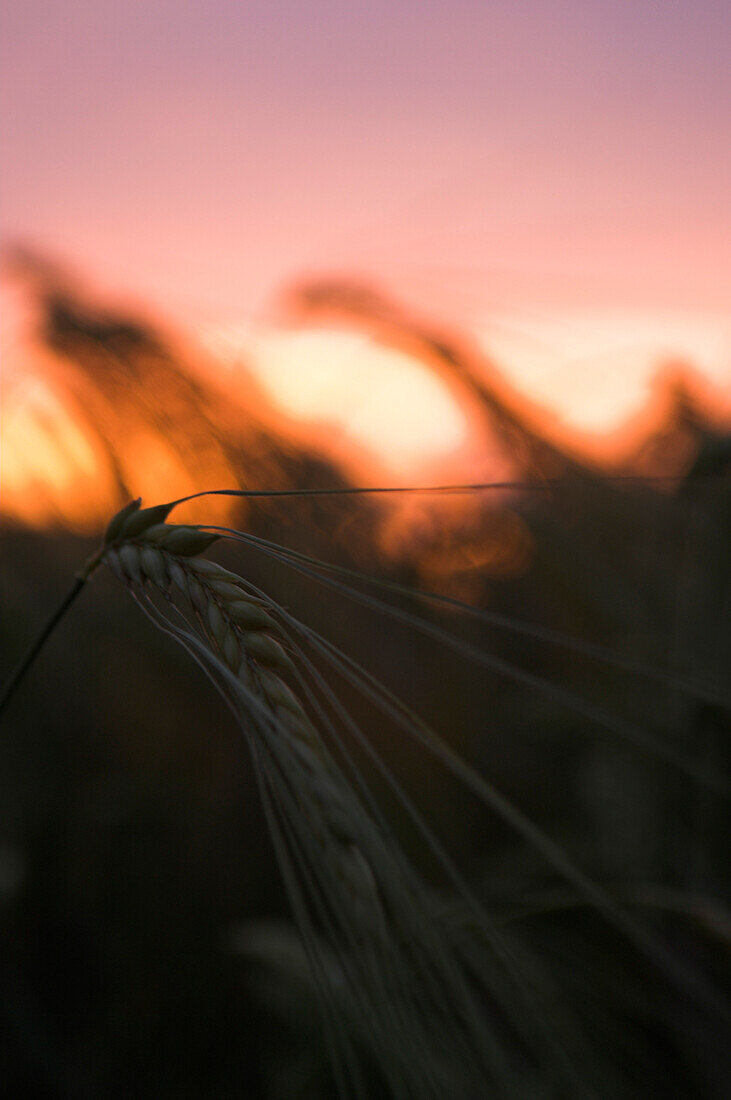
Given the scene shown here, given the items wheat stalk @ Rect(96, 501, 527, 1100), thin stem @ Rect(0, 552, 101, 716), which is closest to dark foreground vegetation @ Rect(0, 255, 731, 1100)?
wheat stalk @ Rect(96, 501, 527, 1100)

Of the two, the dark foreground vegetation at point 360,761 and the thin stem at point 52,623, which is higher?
the thin stem at point 52,623

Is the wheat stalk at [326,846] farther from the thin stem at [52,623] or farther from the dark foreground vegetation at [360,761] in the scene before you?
the dark foreground vegetation at [360,761]

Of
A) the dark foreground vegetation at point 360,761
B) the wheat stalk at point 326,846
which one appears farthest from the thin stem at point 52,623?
the dark foreground vegetation at point 360,761

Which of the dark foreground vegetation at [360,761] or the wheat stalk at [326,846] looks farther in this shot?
the dark foreground vegetation at [360,761]

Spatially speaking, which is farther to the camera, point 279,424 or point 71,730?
point 71,730

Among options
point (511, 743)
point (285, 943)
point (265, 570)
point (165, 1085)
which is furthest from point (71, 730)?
point (511, 743)

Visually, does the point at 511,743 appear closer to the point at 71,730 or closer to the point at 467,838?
the point at 467,838

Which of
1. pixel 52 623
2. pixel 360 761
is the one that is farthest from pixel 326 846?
pixel 360 761

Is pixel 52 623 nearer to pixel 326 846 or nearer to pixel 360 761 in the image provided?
pixel 326 846

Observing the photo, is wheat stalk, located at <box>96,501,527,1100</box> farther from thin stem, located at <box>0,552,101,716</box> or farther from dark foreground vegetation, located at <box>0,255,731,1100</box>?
dark foreground vegetation, located at <box>0,255,731,1100</box>

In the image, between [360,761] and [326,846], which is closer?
[326,846]

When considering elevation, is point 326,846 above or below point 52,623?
below
